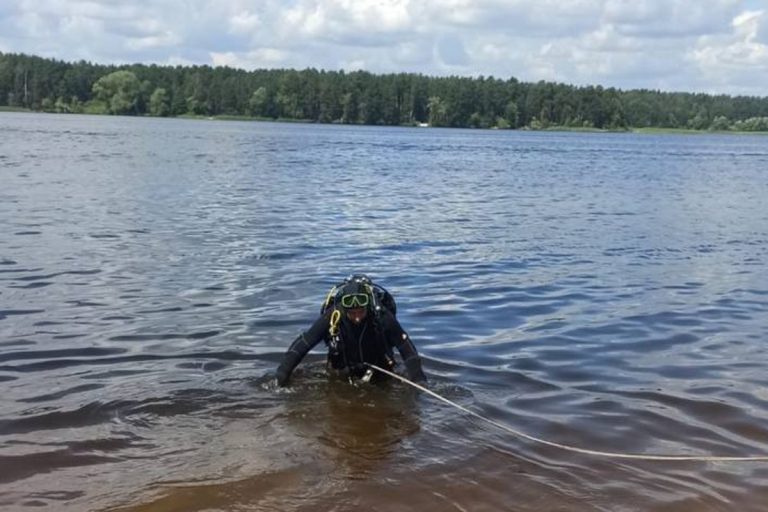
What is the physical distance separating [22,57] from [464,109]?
94778mm

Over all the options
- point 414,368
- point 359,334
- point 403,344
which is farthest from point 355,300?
point 414,368

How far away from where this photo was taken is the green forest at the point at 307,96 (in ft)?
545

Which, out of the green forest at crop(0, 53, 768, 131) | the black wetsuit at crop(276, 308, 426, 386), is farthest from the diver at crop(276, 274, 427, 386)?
the green forest at crop(0, 53, 768, 131)

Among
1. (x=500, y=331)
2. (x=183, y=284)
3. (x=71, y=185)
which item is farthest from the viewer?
(x=71, y=185)

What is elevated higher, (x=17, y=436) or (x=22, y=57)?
(x=22, y=57)

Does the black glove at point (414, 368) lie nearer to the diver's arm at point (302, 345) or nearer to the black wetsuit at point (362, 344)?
the black wetsuit at point (362, 344)

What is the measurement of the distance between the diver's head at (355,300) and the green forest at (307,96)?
16250 cm

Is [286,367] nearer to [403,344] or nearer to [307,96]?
[403,344]

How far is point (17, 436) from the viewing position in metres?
8.04

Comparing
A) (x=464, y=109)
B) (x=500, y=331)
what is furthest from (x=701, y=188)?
(x=464, y=109)

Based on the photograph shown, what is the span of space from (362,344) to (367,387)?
2.01 feet

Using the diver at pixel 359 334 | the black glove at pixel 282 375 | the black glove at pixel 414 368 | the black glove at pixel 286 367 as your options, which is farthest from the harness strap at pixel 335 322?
the black glove at pixel 414 368

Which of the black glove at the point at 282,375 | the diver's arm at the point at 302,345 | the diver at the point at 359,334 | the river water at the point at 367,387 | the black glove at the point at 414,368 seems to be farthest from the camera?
the black glove at the point at 282,375

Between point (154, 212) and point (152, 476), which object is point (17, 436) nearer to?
point (152, 476)
